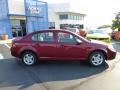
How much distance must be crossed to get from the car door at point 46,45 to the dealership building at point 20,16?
78.5ft

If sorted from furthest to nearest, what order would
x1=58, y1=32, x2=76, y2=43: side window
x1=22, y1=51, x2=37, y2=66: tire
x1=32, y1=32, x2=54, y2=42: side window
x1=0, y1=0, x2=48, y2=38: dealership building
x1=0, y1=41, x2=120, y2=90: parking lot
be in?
x1=0, y1=0, x2=48, y2=38: dealership building < x1=22, y1=51, x2=37, y2=66: tire < x1=32, y1=32, x2=54, y2=42: side window < x1=58, y1=32, x2=76, y2=43: side window < x1=0, y1=41, x2=120, y2=90: parking lot

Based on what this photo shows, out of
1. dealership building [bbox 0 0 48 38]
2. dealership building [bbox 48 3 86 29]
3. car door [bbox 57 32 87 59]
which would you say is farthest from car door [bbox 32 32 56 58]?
dealership building [bbox 48 3 86 29]

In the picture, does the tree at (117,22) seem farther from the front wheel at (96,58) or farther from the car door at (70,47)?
the car door at (70,47)

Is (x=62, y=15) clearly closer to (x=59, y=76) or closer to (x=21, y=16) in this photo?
(x=21, y=16)

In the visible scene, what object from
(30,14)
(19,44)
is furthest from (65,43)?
(30,14)

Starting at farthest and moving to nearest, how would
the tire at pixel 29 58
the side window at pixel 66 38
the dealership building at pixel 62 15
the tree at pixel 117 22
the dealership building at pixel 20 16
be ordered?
the dealership building at pixel 62 15
the dealership building at pixel 20 16
the tree at pixel 117 22
the tire at pixel 29 58
the side window at pixel 66 38

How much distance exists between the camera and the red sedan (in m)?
9.34

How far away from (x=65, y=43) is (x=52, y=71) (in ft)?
4.49

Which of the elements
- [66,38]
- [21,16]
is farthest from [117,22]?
[66,38]

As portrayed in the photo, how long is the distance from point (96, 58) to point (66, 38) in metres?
1.48

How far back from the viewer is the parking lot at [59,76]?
22.0ft

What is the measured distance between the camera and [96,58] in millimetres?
9453

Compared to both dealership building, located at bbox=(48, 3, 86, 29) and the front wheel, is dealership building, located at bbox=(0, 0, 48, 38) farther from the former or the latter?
the front wheel

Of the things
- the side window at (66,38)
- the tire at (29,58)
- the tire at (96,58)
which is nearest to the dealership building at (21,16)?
→ the tire at (29,58)
